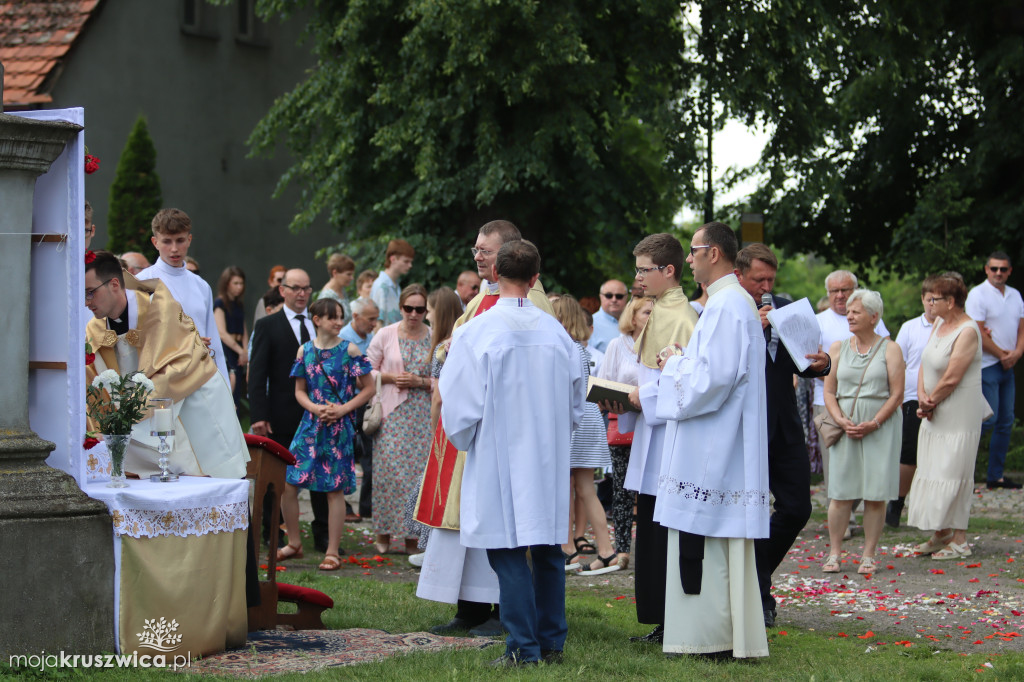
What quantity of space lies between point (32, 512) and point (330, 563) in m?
4.25

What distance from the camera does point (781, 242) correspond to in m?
20.2

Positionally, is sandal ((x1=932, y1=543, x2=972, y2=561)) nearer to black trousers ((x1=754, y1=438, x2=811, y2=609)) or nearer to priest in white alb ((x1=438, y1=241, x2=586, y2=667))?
black trousers ((x1=754, y1=438, x2=811, y2=609))

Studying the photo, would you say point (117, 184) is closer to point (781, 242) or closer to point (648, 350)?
point (781, 242)

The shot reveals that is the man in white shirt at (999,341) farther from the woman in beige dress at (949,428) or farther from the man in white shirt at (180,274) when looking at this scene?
the man in white shirt at (180,274)

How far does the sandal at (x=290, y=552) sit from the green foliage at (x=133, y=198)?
12267 millimetres

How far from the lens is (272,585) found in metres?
6.83

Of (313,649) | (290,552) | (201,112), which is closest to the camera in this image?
(313,649)

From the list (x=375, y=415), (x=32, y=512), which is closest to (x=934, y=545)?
(x=375, y=415)

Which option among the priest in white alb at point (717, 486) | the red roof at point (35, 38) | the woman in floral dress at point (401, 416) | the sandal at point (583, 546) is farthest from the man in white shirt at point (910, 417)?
the red roof at point (35, 38)

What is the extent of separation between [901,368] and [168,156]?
17.4 meters

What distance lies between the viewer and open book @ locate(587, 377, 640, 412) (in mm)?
6918

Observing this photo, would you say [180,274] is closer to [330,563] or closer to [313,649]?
[313,649]

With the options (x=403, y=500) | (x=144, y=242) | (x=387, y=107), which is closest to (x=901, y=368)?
(x=403, y=500)

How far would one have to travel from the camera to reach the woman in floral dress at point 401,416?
33.3 feet
